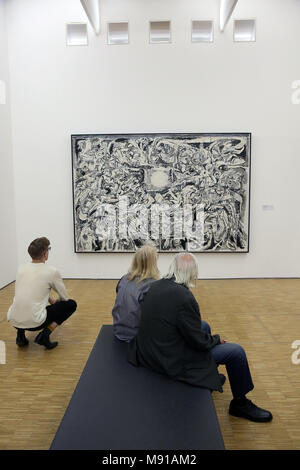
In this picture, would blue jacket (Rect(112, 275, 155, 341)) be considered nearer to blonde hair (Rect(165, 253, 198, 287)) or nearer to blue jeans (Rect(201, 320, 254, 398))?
blonde hair (Rect(165, 253, 198, 287))

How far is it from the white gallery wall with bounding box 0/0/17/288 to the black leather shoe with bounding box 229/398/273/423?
20.8 feet

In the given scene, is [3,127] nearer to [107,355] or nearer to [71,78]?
[71,78]

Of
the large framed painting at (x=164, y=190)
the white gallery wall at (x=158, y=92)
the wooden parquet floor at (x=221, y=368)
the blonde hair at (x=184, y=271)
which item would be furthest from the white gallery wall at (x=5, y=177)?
the blonde hair at (x=184, y=271)

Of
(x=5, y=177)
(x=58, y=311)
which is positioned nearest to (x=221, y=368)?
(x=58, y=311)

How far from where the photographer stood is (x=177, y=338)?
3102 mm

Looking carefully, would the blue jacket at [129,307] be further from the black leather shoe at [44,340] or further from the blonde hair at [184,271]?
the black leather shoe at [44,340]

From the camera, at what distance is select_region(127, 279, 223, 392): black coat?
119 inches

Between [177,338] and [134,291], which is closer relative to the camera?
Result: [177,338]

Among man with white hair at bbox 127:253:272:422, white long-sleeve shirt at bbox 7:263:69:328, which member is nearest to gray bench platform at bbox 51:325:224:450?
man with white hair at bbox 127:253:272:422

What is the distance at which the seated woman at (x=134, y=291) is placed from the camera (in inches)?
149

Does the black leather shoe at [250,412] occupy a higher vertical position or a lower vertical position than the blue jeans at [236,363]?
lower

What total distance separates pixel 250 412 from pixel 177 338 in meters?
1.10

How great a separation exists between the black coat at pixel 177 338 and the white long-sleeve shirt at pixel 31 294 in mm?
2074

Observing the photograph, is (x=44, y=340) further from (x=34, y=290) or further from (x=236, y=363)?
(x=236, y=363)
